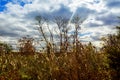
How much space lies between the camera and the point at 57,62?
936 centimetres

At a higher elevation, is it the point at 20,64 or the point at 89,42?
the point at 89,42

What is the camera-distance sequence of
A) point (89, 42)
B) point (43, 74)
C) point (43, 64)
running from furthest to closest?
1. point (43, 64)
2. point (43, 74)
3. point (89, 42)

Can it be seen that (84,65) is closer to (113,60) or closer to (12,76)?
(113,60)

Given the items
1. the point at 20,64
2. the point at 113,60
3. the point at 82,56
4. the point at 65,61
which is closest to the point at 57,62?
the point at 65,61

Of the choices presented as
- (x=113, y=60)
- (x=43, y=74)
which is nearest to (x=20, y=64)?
(x=43, y=74)

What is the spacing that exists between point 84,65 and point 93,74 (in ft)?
1.18

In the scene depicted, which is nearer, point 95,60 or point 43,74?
point 95,60

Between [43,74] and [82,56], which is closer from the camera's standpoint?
[82,56]

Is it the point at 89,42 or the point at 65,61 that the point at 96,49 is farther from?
the point at 65,61

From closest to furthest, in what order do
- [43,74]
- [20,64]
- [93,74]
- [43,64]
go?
[93,74], [43,74], [43,64], [20,64]

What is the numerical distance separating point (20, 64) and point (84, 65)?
5.00 m

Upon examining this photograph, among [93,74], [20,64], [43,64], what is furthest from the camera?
[20,64]

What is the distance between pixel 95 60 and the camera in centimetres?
865

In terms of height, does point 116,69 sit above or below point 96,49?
below
